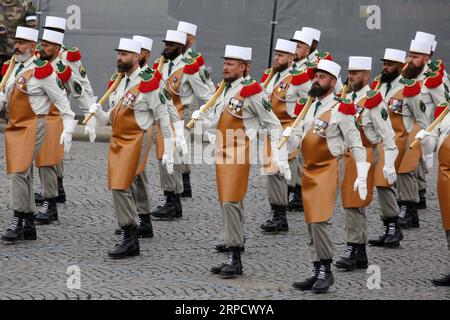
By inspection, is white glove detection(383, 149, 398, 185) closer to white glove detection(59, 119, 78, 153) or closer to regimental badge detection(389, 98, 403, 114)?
regimental badge detection(389, 98, 403, 114)

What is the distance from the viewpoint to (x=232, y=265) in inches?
492

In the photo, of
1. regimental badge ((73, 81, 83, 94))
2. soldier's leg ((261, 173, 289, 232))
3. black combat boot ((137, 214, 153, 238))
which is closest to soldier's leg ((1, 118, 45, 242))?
black combat boot ((137, 214, 153, 238))

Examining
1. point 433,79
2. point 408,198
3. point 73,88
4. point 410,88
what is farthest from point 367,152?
point 73,88

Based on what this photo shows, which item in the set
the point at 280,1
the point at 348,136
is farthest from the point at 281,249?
the point at 280,1

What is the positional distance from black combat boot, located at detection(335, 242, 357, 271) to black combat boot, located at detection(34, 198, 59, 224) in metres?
3.55

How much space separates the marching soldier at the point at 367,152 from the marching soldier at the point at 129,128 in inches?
74.4

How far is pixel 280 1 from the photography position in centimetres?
2023

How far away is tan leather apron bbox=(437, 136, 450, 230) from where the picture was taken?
12.4 meters

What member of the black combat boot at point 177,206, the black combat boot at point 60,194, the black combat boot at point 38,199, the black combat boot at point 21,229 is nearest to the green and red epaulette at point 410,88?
the black combat boot at point 177,206

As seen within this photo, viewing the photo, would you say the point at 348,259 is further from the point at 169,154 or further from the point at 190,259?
the point at 169,154

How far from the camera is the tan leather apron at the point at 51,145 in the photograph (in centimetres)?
1477

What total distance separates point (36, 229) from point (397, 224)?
3929 mm

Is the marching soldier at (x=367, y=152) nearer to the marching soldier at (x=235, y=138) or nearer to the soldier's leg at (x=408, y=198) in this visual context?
the marching soldier at (x=235, y=138)

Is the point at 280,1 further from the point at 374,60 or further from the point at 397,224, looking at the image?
the point at 397,224
